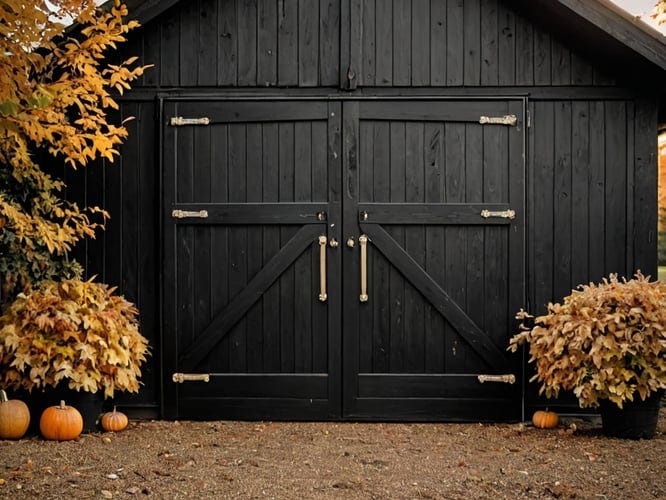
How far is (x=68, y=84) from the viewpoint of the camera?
514cm

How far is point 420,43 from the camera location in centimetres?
596

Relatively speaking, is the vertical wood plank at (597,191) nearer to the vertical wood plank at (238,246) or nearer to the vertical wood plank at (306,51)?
the vertical wood plank at (306,51)

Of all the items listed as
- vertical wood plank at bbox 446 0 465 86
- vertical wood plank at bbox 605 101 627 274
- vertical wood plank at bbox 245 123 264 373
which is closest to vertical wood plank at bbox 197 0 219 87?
vertical wood plank at bbox 245 123 264 373

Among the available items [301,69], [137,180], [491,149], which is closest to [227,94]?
[301,69]

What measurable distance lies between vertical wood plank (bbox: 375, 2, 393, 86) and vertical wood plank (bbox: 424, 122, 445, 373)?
51cm

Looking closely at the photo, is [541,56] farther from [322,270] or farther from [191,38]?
[191,38]

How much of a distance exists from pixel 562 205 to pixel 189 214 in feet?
9.61

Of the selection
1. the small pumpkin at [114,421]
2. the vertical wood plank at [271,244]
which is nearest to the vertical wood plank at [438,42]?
the vertical wood plank at [271,244]

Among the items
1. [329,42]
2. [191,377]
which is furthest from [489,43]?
[191,377]

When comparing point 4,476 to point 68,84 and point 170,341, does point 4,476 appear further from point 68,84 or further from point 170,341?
point 68,84

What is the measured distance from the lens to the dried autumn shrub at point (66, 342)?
5180 mm

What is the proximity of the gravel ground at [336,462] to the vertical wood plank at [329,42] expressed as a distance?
2.73m

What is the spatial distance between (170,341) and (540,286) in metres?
2.95

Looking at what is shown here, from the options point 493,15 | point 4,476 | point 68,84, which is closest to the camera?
point 4,476
